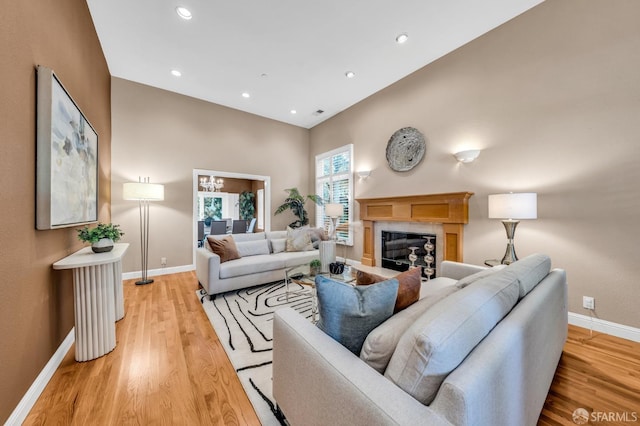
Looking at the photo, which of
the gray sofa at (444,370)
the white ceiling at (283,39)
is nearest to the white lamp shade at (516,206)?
the gray sofa at (444,370)

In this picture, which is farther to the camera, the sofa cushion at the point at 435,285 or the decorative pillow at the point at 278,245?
the decorative pillow at the point at 278,245

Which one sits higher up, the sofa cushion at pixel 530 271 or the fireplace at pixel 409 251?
the sofa cushion at pixel 530 271

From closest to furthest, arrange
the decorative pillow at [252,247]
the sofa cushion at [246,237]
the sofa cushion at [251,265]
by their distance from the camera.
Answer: the sofa cushion at [251,265] → the decorative pillow at [252,247] → the sofa cushion at [246,237]

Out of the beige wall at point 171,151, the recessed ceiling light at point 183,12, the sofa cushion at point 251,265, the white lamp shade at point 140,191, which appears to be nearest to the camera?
the recessed ceiling light at point 183,12

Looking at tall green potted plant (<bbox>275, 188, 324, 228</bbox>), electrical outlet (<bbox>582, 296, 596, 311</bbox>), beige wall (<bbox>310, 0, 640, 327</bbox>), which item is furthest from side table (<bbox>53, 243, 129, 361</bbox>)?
electrical outlet (<bbox>582, 296, 596, 311</bbox>)

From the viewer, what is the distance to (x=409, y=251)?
4.16m

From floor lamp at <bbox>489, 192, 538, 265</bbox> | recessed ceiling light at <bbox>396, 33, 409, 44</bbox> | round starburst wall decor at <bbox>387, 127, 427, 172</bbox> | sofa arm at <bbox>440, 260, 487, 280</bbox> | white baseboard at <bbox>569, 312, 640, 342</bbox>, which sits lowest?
white baseboard at <bbox>569, 312, 640, 342</bbox>

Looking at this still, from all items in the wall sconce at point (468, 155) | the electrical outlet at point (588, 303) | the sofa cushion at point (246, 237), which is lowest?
the electrical outlet at point (588, 303)

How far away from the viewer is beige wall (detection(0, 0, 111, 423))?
129 cm

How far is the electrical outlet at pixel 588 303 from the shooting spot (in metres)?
2.37

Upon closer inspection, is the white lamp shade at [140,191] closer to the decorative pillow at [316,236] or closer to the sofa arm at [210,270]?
the sofa arm at [210,270]

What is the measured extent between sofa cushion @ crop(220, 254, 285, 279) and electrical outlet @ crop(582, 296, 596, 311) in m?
3.57

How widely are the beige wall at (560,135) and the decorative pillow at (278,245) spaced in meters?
2.66

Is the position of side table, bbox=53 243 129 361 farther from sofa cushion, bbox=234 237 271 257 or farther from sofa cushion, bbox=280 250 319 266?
sofa cushion, bbox=280 250 319 266
